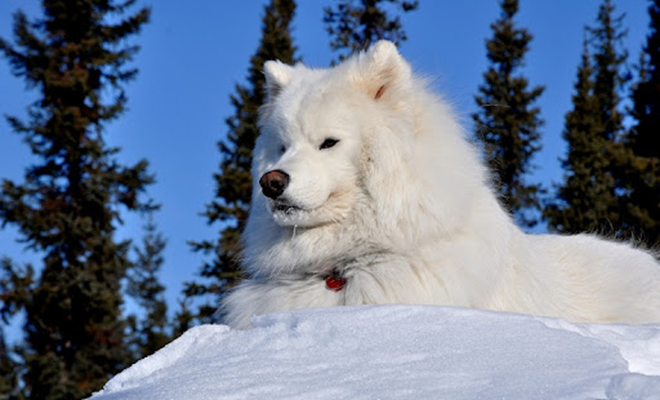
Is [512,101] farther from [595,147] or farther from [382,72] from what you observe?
[382,72]

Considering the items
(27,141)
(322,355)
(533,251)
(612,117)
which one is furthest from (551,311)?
(612,117)

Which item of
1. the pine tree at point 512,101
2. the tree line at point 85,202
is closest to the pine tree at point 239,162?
the tree line at point 85,202

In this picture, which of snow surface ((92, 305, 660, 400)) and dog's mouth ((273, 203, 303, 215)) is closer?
snow surface ((92, 305, 660, 400))

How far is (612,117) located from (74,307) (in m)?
22.1

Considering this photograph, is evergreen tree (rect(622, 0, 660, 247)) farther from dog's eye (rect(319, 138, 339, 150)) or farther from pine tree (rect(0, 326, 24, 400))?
dog's eye (rect(319, 138, 339, 150))

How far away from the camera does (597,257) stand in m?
6.77

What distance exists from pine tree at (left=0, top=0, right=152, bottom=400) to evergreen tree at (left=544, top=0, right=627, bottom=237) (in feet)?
45.3

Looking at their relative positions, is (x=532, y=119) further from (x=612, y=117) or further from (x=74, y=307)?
(x=74, y=307)

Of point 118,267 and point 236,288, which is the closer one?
point 236,288

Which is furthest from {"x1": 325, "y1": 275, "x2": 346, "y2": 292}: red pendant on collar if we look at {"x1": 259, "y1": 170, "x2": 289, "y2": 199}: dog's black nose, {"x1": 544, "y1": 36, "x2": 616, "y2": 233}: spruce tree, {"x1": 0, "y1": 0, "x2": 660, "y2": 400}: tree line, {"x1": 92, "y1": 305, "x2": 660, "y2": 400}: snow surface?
{"x1": 544, "y1": 36, "x2": 616, "y2": 233}: spruce tree

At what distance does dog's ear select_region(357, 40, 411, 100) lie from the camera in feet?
18.8

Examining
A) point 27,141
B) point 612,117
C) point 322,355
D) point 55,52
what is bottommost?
point 322,355

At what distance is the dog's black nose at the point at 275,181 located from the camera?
16.8 feet

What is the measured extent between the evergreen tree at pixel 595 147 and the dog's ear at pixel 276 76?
17637mm
